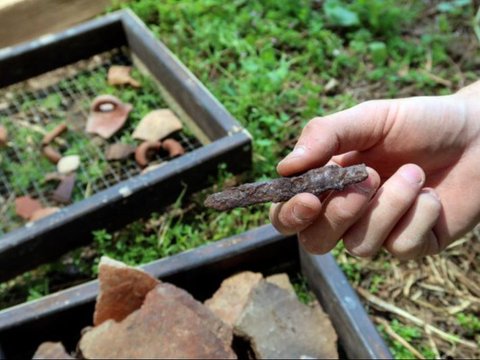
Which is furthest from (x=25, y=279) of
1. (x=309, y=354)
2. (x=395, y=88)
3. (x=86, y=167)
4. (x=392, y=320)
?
(x=395, y=88)

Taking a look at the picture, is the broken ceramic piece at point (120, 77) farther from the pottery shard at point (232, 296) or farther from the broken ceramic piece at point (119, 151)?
the pottery shard at point (232, 296)

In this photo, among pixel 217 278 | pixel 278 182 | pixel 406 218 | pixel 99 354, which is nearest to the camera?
pixel 278 182

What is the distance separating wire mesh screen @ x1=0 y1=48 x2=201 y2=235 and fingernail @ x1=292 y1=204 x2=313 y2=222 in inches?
61.0

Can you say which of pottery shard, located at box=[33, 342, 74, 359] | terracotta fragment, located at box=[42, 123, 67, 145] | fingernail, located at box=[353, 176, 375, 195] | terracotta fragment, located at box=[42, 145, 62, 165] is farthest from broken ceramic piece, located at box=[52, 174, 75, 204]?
fingernail, located at box=[353, 176, 375, 195]

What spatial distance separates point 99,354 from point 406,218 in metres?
1.07

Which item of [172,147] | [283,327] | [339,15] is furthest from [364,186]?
[339,15]

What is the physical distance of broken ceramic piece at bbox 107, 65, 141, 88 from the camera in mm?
3049

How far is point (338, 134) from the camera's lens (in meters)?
1.37

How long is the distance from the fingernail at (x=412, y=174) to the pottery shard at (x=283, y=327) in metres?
0.84

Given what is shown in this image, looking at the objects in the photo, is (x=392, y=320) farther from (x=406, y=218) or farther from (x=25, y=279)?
(x=25, y=279)

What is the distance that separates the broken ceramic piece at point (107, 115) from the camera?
2840mm

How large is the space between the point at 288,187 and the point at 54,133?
1886 mm

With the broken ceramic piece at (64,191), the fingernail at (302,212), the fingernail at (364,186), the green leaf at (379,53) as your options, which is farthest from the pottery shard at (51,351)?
the green leaf at (379,53)

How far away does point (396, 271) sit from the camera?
2.32 meters
